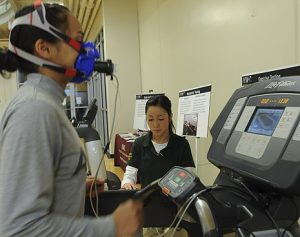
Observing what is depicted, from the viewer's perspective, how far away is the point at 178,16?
397cm

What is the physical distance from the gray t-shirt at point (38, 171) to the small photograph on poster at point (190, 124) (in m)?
2.10

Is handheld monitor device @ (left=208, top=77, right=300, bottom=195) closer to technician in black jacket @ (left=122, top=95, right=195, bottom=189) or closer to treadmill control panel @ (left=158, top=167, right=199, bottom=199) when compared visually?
treadmill control panel @ (left=158, top=167, right=199, bottom=199)

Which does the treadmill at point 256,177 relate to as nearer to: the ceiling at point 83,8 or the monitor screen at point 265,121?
the monitor screen at point 265,121

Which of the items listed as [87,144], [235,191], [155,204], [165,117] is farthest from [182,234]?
[87,144]

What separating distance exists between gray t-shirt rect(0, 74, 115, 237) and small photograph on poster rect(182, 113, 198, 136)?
2096 mm

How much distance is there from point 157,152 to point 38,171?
1516mm

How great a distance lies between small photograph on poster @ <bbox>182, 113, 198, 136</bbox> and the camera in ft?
9.39

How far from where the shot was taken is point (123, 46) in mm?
6234

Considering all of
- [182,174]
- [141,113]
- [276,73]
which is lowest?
[182,174]

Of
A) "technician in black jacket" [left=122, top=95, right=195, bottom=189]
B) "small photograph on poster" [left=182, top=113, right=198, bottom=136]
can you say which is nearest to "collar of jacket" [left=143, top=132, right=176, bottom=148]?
"technician in black jacket" [left=122, top=95, right=195, bottom=189]

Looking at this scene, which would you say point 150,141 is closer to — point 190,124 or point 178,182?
point 190,124

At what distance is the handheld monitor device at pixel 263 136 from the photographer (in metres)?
0.75

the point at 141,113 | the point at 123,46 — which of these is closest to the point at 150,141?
the point at 141,113

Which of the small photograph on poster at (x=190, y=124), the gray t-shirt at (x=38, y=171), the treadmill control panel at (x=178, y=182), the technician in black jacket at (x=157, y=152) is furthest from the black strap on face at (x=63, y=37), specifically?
the small photograph on poster at (x=190, y=124)
